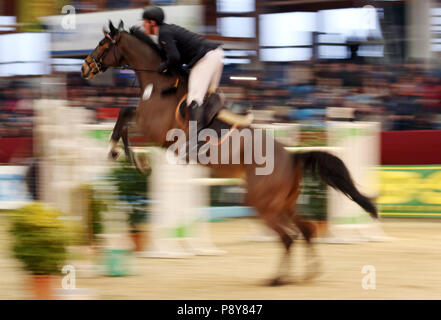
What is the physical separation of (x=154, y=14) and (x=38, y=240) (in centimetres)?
262

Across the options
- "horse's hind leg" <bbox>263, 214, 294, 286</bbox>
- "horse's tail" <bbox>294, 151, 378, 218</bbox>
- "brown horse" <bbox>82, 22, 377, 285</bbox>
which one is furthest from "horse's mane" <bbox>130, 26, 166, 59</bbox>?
"horse's hind leg" <bbox>263, 214, 294, 286</bbox>

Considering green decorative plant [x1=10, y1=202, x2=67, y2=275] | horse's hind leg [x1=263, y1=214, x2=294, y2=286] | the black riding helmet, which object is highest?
the black riding helmet

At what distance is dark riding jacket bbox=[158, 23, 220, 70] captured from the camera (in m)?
5.70

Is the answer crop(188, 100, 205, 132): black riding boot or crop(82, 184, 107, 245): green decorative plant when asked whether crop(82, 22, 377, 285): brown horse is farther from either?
crop(82, 184, 107, 245): green decorative plant

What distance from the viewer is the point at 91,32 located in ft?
44.9

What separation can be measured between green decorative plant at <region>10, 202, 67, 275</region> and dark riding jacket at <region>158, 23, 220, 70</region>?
2.20 metres

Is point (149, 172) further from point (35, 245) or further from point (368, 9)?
point (368, 9)

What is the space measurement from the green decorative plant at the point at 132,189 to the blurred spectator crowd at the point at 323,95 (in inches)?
174

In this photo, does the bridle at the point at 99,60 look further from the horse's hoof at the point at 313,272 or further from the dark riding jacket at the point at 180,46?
the horse's hoof at the point at 313,272

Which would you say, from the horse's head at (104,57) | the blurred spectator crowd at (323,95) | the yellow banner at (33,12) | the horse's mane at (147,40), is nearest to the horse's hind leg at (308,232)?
the horse's mane at (147,40)

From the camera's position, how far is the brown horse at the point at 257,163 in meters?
5.42

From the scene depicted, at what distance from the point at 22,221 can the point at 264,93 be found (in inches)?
319

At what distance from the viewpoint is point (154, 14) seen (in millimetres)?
5777

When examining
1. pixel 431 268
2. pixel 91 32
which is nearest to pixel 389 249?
pixel 431 268
